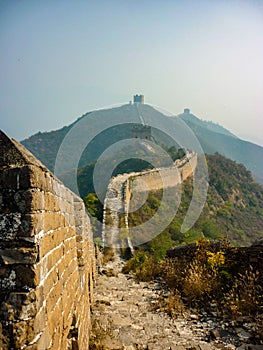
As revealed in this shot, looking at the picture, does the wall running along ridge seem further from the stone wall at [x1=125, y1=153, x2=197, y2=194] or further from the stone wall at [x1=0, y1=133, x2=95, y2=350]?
the stone wall at [x1=0, y1=133, x2=95, y2=350]

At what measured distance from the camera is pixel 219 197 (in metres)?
28.7

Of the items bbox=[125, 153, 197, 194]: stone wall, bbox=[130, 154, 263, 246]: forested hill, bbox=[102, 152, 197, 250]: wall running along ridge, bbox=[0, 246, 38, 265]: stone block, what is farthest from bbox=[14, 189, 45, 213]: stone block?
bbox=[125, 153, 197, 194]: stone wall

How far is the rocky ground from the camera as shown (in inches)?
155

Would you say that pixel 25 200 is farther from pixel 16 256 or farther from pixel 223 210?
pixel 223 210

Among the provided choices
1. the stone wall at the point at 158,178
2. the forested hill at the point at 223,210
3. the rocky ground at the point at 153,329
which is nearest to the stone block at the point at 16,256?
the rocky ground at the point at 153,329

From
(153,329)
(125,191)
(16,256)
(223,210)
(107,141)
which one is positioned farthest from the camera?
(107,141)

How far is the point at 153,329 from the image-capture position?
4.52 m

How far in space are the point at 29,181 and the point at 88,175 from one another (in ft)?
81.6

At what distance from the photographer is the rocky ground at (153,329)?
155 inches

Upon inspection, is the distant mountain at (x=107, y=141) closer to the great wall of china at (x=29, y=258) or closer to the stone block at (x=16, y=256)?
the great wall of china at (x=29, y=258)

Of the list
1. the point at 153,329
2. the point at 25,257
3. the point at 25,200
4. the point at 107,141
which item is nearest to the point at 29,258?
the point at 25,257

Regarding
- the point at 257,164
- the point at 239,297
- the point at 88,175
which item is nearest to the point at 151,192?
the point at 88,175

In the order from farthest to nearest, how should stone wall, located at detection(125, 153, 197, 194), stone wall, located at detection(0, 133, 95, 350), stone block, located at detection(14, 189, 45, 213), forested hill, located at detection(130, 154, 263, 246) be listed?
stone wall, located at detection(125, 153, 197, 194) < forested hill, located at detection(130, 154, 263, 246) < stone block, located at detection(14, 189, 45, 213) < stone wall, located at detection(0, 133, 95, 350)

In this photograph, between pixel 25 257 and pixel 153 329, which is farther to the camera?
pixel 153 329
